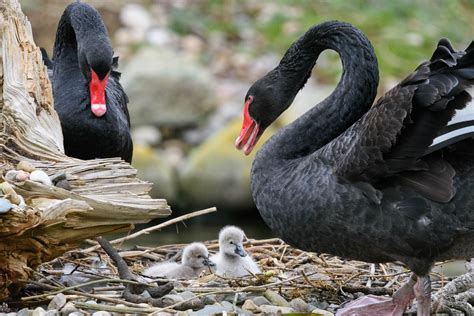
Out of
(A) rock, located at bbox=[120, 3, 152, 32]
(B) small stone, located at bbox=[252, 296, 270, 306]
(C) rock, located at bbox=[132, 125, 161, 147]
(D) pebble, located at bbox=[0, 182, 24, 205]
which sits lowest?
(B) small stone, located at bbox=[252, 296, 270, 306]

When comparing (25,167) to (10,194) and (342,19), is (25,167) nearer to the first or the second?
(10,194)

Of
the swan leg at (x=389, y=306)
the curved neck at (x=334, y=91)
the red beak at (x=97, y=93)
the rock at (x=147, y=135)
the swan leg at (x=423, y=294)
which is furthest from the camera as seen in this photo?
the rock at (x=147, y=135)

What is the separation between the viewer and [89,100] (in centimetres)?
480

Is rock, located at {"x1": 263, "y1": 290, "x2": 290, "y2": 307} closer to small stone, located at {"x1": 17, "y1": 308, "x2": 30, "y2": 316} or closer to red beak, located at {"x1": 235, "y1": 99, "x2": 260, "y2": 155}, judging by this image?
red beak, located at {"x1": 235, "y1": 99, "x2": 260, "y2": 155}

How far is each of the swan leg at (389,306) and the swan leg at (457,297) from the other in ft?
0.35

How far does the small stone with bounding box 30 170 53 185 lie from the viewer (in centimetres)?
362

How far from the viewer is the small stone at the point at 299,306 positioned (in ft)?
12.5

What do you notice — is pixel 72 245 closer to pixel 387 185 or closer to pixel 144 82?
pixel 387 185

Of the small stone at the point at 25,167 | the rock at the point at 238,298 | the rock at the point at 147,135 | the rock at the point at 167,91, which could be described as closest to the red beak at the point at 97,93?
the small stone at the point at 25,167

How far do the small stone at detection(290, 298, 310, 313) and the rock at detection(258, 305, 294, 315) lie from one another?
0.25 ft

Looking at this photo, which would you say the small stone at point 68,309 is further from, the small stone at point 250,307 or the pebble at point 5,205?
the small stone at point 250,307

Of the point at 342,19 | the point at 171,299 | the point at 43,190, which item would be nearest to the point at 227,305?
the point at 171,299

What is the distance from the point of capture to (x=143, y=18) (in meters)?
11.1

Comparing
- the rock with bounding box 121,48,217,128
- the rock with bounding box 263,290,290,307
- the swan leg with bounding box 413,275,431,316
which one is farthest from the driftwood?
the rock with bounding box 121,48,217,128
